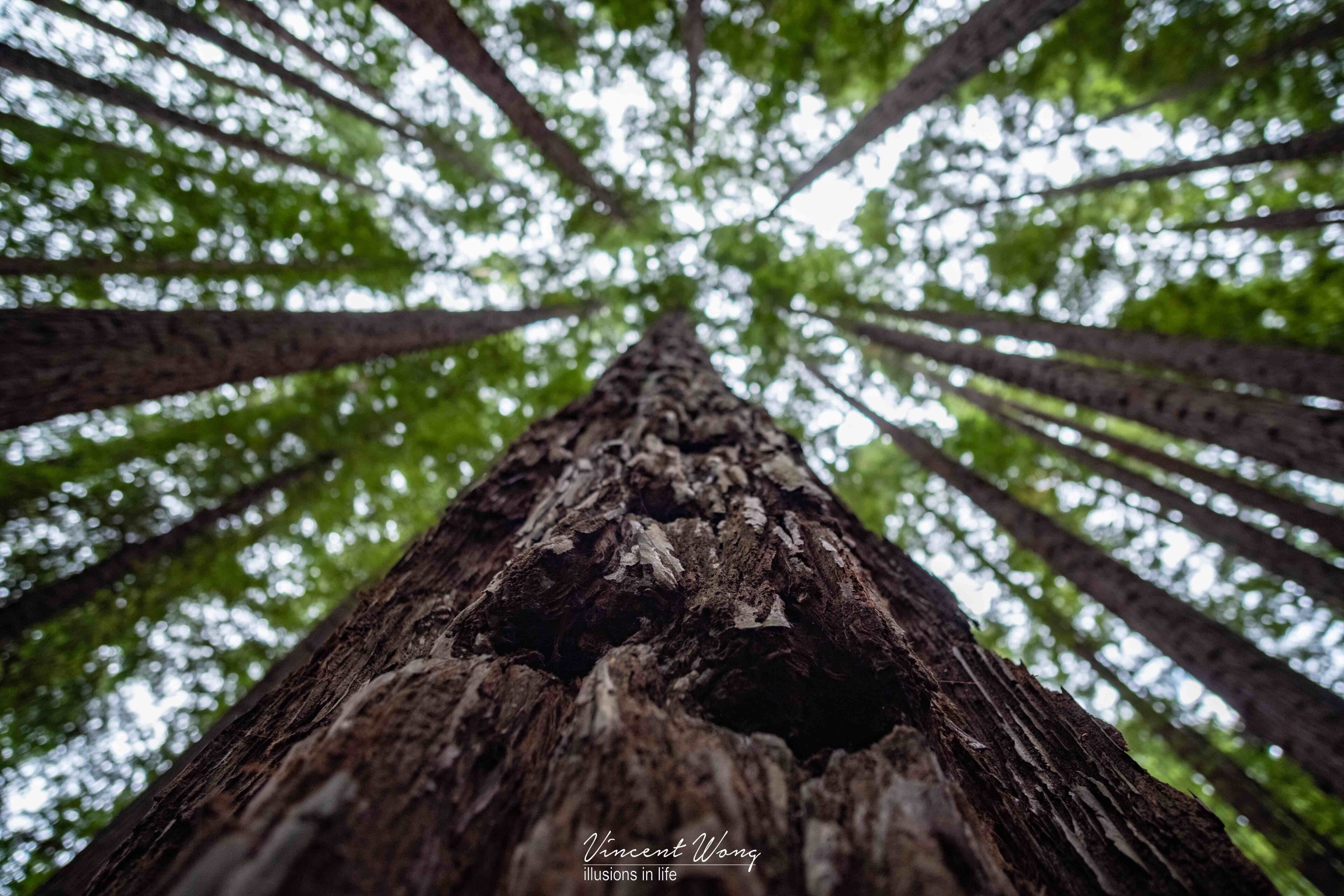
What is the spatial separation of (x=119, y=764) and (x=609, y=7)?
1103 centimetres

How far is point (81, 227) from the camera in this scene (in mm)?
5629

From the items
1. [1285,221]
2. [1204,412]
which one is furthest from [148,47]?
[1285,221]

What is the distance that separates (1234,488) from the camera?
618 cm

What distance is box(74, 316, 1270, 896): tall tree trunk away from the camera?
0.75 m

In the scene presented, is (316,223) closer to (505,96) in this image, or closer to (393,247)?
(393,247)

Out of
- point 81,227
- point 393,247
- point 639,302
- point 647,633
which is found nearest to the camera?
point 647,633

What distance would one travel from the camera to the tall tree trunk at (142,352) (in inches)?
102

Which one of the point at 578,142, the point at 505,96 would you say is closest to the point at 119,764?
the point at 505,96

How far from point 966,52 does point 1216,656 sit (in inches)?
204

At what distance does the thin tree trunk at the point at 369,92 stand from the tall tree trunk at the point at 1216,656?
8480mm

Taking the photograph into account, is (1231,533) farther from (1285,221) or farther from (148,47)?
(148,47)

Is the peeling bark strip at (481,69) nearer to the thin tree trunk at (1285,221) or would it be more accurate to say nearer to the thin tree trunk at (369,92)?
the thin tree trunk at (369,92)

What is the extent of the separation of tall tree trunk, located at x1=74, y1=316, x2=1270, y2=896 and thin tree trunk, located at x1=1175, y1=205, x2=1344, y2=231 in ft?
24.8

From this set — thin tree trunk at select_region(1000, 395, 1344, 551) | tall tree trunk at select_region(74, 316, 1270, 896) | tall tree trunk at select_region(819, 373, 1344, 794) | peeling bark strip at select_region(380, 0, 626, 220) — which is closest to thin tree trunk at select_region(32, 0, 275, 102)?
peeling bark strip at select_region(380, 0, 626, 220)
